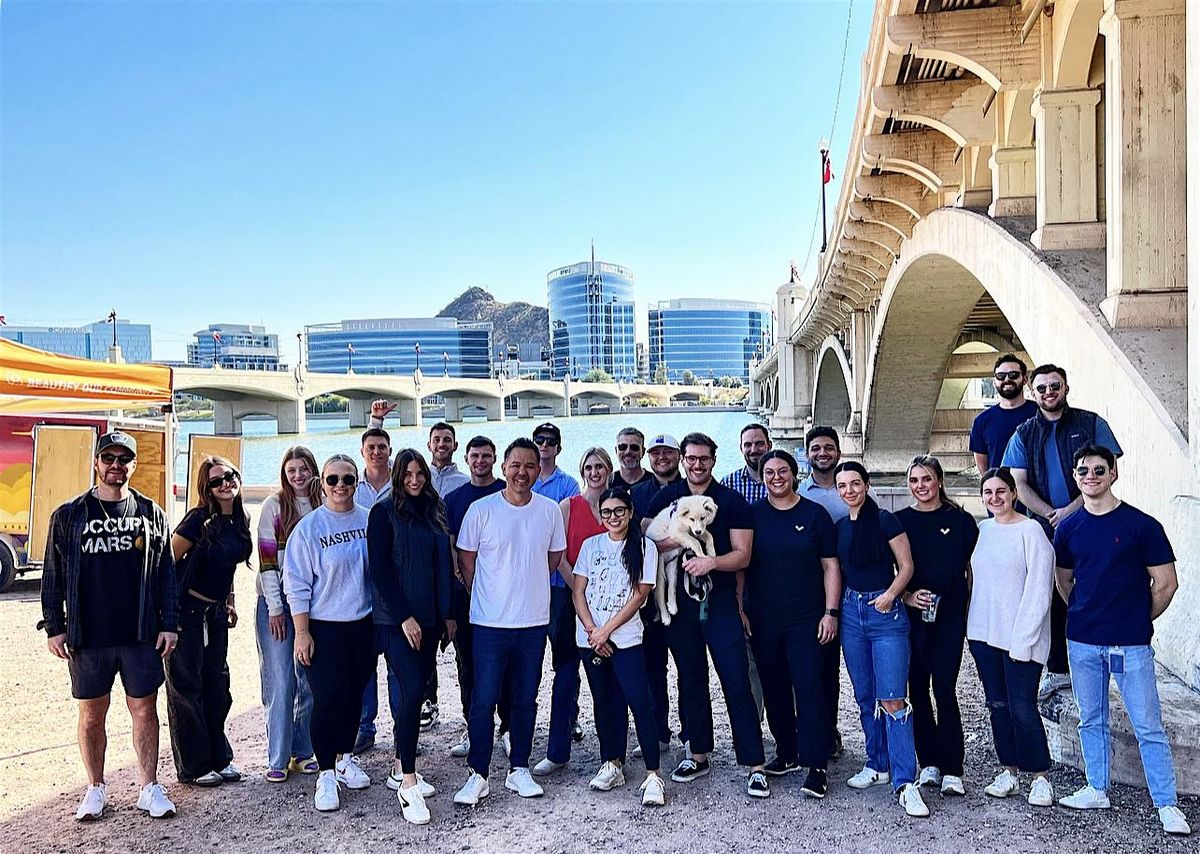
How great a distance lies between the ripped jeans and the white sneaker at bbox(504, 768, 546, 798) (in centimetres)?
158

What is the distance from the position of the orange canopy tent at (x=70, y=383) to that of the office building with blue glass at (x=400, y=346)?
134943 millimetres

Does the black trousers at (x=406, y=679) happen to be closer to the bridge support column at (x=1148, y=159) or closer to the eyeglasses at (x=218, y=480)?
the eyeglasses at (x=218, y=480)

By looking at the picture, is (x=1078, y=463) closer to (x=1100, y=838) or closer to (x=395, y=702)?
(x=1100, y=838)

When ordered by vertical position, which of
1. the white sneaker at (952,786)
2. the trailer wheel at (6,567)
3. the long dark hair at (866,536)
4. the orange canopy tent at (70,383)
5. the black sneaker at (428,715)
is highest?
the orange canopy tent at (70,383)

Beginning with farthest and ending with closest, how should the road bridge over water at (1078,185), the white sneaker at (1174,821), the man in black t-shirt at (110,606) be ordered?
the road bridge over water at (1078,185) → the man in black t-shirt at (110,606) → the white sneaker at (1174,821)

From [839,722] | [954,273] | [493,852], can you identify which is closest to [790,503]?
[839,722]

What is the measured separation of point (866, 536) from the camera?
4035 millimetres

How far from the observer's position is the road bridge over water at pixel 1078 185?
5062mm

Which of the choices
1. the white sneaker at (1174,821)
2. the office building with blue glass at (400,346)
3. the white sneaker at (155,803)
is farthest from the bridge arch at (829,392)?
the office building with blue glass at (400,346)

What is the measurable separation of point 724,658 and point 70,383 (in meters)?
6.84

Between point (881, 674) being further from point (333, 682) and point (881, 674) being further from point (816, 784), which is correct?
point (333, 682)

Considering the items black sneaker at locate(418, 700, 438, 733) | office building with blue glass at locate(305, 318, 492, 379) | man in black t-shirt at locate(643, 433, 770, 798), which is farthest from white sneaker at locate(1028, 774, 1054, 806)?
office building with blue glass at locate(305, 318, 492, 379)

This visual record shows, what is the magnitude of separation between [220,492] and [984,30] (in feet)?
24.8

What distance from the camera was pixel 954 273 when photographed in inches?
536
